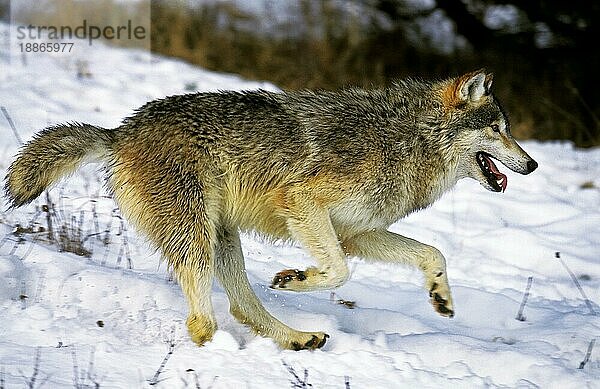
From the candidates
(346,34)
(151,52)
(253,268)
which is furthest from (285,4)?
(253,268)

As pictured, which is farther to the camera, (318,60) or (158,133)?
(318,60)

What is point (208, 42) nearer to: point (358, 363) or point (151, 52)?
point (151, 52)

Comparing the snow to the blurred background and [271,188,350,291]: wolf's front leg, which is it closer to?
[271,188,350,291]: wolf's front leg

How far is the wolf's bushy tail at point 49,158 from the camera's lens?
510cm

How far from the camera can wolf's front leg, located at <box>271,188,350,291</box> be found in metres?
5.24

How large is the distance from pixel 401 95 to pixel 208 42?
8.85 metres

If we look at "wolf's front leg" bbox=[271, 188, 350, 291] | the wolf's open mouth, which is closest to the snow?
"wolf's front leg" bbox=[271, 188, 350, 291]

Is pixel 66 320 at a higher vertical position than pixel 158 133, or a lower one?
lower

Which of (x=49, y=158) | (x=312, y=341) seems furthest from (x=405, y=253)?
(x=49, y=158)

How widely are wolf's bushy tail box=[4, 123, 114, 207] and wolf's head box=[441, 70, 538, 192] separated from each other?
226 cm

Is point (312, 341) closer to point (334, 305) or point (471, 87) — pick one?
point (334, 305)

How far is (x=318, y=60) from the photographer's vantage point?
47.0 ft

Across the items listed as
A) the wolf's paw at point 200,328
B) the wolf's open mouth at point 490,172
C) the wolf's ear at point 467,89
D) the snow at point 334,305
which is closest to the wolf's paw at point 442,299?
the snow at point 334,305

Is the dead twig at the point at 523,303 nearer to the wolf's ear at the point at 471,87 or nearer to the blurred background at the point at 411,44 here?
the wolf's ear at the point at 471,87
